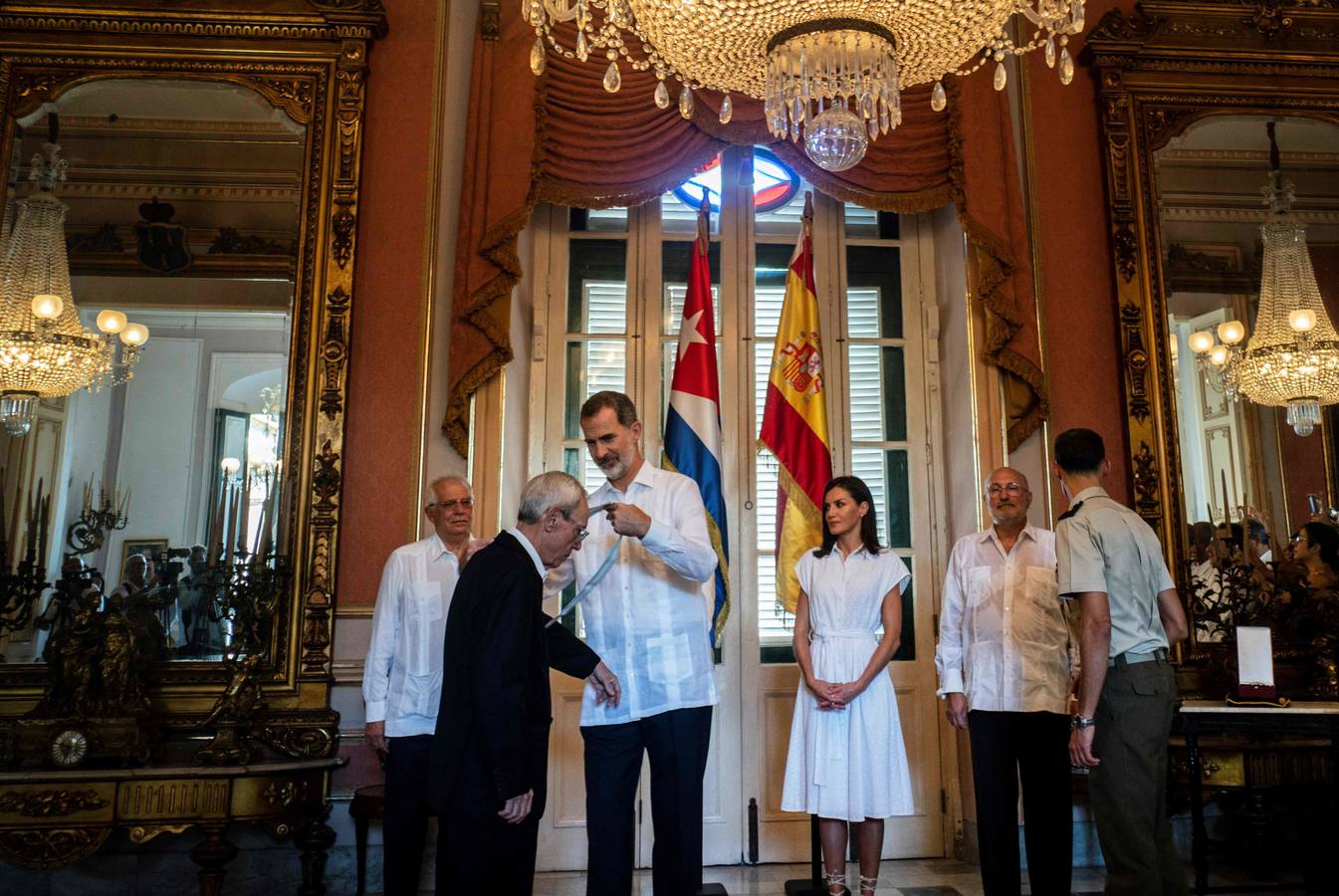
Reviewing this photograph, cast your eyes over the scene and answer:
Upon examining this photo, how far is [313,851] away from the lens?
4039 mm

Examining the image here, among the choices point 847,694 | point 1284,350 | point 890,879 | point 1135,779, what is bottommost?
point 890,879

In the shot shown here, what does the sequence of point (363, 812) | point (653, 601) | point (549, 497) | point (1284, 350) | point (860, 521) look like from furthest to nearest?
point (1284, 350)
point (363, 812)
point (860, 521)
point (653, 601)
point (549, 497)

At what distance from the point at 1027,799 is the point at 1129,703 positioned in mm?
687

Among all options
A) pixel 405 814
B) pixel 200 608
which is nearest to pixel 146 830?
pixel 200 608

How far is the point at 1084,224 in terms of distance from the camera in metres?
5.08

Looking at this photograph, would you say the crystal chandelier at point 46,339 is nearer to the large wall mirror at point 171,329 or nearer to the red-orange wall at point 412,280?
the large wall mirror at point 171,329

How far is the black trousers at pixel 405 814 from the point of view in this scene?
130 inches

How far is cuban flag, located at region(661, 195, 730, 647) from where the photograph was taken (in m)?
4.50

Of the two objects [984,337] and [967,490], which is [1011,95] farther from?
[967,490]

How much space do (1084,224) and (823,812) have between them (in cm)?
316

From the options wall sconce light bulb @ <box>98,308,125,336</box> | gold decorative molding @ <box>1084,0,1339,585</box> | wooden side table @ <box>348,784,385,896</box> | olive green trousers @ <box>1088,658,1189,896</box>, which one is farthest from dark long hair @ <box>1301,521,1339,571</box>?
wall sconce light bulb @ <box>98,308,125,336</box>

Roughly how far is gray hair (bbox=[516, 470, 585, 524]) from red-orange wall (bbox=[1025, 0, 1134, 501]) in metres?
3.01

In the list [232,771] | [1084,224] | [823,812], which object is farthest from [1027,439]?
[232,771]

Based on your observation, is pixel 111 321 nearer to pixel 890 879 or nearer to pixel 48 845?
pixel 48 845
